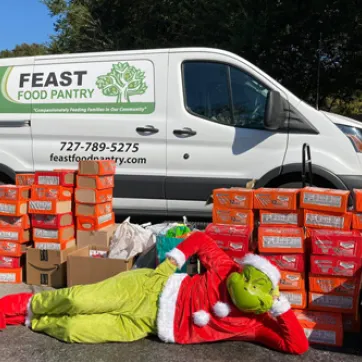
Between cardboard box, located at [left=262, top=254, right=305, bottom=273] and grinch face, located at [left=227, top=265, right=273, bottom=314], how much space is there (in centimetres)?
42

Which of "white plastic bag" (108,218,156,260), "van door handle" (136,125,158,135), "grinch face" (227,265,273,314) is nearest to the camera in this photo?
"grinch face" (227,265,273,314)

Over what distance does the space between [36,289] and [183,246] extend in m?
1.66

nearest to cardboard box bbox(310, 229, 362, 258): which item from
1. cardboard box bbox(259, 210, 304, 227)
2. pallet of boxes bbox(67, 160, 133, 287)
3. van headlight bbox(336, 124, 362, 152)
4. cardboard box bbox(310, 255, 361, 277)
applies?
cardboard box bbox(310, 255, 361, 277)

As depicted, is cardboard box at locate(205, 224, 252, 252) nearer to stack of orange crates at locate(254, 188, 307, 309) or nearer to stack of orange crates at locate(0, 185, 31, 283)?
stack of orange crates at locate(254, 188, 307, 309)

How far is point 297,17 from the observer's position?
998 centimetres

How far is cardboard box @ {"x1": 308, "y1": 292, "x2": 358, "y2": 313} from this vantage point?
3.12 metres

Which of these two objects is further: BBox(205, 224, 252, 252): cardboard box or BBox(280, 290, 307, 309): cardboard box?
BBox(205, 224, 252, 252): cardboard box

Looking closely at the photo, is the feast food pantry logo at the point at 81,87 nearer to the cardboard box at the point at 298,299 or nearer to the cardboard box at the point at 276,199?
the cardboard box at the point at 276,199

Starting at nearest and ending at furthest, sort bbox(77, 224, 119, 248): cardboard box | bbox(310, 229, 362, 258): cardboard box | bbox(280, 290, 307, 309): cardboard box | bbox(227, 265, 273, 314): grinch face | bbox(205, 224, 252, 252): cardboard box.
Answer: bbox(227, 265, 273, 314): grinch face < bbox(310, 229, 362, 258): cardboard box < bbox(280, 290, 307, 309): cardboard box < bbox(205, 224, 252, 252): cardboard box < bbox(77, 224, 119, 248): cardboard box

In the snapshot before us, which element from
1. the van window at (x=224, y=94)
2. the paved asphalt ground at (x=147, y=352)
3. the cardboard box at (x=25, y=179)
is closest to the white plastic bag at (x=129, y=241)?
the cardboard box at (x=25, y=179)

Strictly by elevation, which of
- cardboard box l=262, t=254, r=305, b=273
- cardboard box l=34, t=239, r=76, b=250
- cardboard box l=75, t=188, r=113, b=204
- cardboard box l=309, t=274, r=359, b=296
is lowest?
cardboard box l=309, t=274, r=359, b=296

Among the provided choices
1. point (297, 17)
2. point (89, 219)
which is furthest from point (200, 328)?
point (297, 17)

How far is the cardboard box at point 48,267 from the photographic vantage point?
4230 millimetres

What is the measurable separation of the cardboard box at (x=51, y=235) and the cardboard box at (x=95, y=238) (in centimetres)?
13
